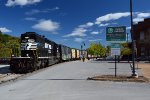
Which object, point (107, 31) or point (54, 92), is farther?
point (107, 31)

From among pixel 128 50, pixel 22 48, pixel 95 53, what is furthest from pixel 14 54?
pixel 95 53

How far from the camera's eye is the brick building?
96.4 metres

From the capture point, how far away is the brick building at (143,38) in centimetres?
9644

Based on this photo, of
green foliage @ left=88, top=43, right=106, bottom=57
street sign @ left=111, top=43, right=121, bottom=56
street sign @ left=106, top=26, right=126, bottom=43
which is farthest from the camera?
green foliage @ left=88, top=43, right=106, bottom=57

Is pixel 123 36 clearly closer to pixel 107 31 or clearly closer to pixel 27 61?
pixel 107 31

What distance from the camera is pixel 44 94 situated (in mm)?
17625

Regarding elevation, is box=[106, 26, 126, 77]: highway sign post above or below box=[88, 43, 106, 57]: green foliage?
below

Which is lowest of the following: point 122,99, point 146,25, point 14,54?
point 122,99

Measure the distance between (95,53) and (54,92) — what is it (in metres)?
160

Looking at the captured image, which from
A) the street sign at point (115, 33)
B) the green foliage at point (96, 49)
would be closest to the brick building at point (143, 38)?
the street sign at point (115, 33)

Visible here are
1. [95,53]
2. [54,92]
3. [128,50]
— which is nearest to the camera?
[54,92]

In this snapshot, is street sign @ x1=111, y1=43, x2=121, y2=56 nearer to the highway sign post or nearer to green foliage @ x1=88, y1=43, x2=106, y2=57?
Answer: the highway sign post

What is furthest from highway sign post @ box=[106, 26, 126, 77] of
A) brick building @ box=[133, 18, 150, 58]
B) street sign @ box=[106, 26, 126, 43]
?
brick building @ box=[133, 18, 150, 58]

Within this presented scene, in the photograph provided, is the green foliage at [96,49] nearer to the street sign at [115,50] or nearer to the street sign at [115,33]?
the street sign at [115,50]
